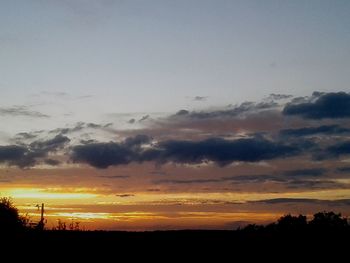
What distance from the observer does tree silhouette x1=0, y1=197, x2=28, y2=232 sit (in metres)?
47.4

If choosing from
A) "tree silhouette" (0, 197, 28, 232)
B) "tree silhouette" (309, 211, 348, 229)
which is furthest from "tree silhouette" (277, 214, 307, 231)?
"tree silhouette" (0, 197, 28, 232)

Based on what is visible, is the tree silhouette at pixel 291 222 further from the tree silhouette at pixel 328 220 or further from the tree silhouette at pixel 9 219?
the tree silhouette at pixel 9 219

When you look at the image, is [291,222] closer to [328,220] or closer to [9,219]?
[328,220]

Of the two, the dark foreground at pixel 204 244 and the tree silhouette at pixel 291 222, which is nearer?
the dark foreground at pixel 204 244

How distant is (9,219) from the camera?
161ft

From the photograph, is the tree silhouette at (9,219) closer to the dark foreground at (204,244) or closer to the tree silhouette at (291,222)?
the dark foreground at (204,244)

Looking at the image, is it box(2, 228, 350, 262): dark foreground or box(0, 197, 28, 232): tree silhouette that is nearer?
box(2, 228, 350, 262): dark foreground

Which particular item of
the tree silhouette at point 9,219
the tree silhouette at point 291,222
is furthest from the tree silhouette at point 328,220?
the tree silhouette at point 9,219

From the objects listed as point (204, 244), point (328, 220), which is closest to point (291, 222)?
point (328, 220)

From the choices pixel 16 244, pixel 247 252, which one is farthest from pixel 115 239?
pixel 247 252

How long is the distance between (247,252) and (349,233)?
7701 millimetres

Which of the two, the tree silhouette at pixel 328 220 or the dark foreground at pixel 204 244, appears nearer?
the dark foreground at pixel 204 244

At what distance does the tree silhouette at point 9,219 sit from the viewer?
47.4m

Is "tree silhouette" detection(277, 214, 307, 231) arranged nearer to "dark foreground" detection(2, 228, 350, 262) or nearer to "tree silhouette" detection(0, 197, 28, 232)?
"dark foreground" detection(2, 228, 350, 262)
